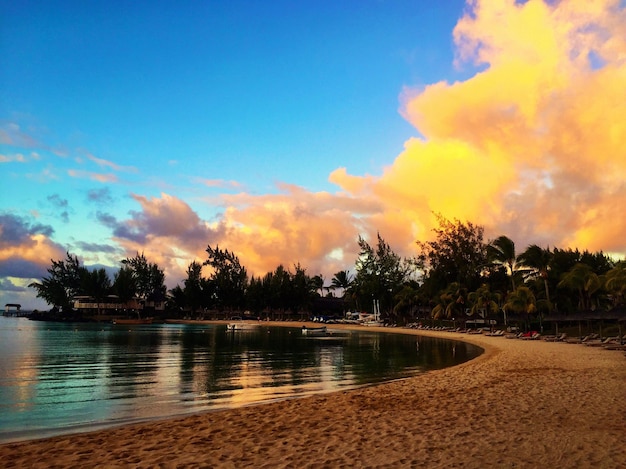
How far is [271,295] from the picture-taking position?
127312 mm

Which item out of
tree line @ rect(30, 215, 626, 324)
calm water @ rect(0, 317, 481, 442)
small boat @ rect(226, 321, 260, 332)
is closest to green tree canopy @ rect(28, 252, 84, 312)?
tree line @ rect(30, 215, 626, 324)

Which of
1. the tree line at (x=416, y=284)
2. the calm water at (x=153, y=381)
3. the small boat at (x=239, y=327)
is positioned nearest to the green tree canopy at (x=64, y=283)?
the tree line at (x=416, y=284)

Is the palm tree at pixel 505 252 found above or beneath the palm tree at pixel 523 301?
above

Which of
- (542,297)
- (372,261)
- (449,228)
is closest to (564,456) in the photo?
(542,297)

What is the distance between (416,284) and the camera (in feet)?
339

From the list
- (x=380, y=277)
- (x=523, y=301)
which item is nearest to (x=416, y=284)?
(x=380, y=277)

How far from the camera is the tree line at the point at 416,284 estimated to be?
54875 mm

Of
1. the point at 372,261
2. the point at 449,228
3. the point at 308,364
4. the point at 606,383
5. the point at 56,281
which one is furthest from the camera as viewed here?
the point at 56,281

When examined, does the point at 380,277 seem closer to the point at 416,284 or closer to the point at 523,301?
the point at 416,284

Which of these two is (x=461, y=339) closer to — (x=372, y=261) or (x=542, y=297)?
(x=542, y=297)

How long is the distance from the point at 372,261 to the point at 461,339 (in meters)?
58.7

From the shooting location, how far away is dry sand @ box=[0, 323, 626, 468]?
27.7 ft

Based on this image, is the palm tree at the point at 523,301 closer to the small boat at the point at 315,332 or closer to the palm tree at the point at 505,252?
the palm tree at the point at 505,252

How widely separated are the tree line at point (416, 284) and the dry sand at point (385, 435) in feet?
78.6
